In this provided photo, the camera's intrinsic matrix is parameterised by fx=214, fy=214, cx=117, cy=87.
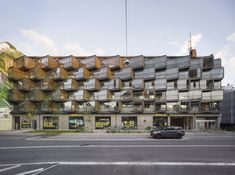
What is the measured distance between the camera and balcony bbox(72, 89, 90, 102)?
44.8 meters

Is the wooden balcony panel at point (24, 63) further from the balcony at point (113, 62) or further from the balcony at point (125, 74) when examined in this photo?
the balcony at point (125, 74)

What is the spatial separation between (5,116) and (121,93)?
25.0m

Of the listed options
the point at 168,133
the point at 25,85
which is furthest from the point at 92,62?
the point at 168,133

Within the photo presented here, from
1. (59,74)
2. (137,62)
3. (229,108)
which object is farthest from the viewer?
(229,108)

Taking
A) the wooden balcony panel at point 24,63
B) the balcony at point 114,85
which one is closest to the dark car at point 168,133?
the balcony at point 114,85

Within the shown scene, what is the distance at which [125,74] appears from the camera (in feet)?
148

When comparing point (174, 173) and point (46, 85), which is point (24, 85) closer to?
point (46, 85)

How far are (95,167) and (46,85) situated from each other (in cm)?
3782

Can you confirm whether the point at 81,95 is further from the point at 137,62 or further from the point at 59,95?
the point at 137,62

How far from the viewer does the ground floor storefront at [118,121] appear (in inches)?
1710

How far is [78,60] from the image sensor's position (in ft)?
160

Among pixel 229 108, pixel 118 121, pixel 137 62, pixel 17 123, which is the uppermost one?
pixel 137 62

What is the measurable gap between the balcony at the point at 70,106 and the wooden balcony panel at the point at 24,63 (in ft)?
39.4

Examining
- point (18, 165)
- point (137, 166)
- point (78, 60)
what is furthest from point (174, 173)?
point (78, 60)
